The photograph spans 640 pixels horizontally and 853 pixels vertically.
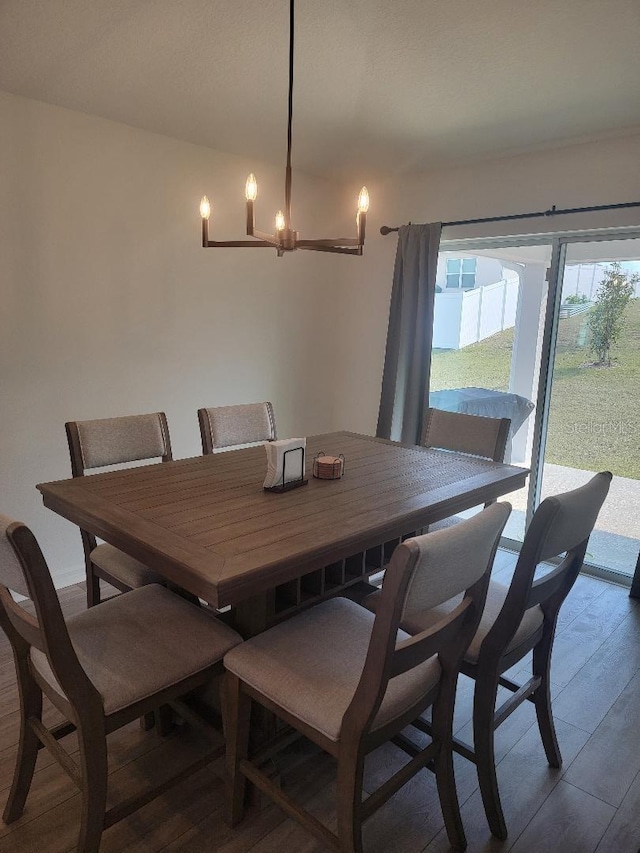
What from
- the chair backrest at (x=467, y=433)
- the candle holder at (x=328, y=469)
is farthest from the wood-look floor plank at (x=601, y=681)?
the candle holder at (x=328, y=469)

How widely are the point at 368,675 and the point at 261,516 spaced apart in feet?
2.07

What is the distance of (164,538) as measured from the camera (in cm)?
151

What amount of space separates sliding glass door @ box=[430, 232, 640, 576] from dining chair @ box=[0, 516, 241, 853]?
2684 mm

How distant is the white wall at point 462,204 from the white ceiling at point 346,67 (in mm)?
146

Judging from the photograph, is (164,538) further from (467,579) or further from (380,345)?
(380,345)

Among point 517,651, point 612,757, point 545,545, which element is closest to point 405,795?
point 517,651

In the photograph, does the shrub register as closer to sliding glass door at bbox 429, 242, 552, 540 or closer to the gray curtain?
sliding glass door at bbox 429, 242, 552, 540

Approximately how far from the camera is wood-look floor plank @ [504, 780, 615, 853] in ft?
5.25

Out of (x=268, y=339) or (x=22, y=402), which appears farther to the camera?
(x=268, y=339)

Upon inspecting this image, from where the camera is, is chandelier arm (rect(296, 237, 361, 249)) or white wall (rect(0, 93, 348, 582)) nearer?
chandelier arm (rect(296, 237, 361, 249))

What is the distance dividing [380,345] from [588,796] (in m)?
3.00

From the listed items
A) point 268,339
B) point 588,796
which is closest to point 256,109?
point 268,339

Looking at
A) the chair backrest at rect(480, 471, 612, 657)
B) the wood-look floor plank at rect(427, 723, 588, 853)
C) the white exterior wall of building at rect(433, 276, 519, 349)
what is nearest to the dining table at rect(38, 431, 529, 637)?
the chair backrest at rect(480, 471, 612, 657)

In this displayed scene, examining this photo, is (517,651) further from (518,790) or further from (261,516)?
(261,516)
